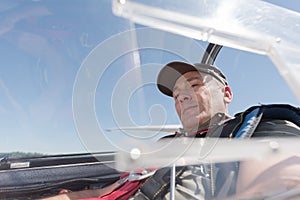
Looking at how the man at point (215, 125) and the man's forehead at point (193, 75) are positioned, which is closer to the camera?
the man at point (215, 125)

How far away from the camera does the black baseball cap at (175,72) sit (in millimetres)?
1111

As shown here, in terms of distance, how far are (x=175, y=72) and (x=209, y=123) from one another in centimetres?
26

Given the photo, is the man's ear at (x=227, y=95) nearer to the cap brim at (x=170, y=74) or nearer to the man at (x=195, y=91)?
the man at (x=195, y=91)

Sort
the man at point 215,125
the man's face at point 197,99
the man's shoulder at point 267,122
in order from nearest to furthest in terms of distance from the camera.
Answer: the man at point 215,125 < the man's shoulder at point 267,122 < the man's face at point 197,99

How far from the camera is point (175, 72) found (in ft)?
3.74

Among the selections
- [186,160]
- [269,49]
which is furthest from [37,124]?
[269,49]

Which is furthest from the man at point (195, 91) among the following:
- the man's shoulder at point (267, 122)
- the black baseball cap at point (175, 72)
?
the man's shoulder at point (267, 122)

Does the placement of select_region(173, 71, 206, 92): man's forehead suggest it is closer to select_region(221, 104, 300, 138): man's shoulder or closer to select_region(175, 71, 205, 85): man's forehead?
select_region(175, 71, 205, 85): man's forehead

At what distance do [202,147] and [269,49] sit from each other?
0.31 m

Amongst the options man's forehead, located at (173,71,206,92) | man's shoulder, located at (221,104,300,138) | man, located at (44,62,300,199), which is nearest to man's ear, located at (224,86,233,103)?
man, located at (44,62,300,199)

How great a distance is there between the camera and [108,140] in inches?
35.4

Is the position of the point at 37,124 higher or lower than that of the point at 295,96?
higher

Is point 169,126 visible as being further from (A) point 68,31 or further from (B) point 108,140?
(A) point 68,31

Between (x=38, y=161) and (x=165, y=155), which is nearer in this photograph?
(x=165, y=155)
